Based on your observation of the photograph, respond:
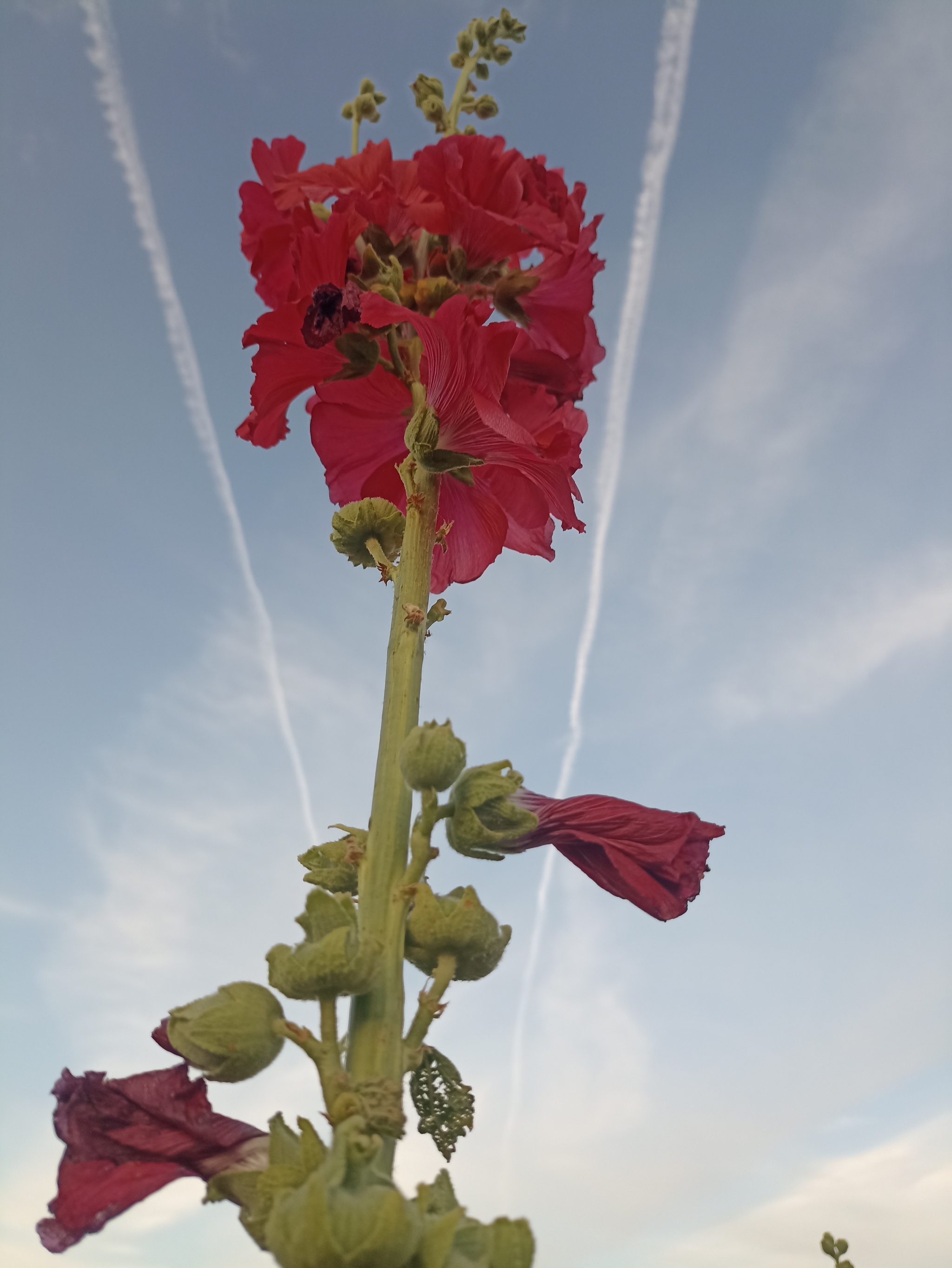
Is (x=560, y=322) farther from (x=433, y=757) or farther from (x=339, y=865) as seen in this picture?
(x=339, y=865)

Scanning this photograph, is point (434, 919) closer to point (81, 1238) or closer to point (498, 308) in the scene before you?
point (81, 1238)

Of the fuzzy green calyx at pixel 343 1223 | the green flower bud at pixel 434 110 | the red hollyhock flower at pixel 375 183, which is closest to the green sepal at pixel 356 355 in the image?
the red hollyhock flower at pixel 375 183

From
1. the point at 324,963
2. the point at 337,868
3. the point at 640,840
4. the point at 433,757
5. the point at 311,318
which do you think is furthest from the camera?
the point at 311,318

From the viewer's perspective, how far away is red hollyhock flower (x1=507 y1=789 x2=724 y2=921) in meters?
2.36

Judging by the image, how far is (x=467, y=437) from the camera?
2633mm

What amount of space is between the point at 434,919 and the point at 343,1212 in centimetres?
55

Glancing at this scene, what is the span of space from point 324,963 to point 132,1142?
67 cm

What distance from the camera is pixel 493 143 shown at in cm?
267

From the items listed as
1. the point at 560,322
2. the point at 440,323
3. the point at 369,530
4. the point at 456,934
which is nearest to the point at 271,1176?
the point at 456,934

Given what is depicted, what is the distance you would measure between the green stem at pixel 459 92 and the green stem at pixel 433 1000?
8.37ft

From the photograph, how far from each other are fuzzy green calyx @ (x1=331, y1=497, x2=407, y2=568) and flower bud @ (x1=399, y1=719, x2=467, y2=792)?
67cm

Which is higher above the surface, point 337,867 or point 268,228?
point 268,228

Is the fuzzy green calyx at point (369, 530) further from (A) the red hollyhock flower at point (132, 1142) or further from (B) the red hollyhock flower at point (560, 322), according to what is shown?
(A) the red hollyhock flower at point (132, 1142)

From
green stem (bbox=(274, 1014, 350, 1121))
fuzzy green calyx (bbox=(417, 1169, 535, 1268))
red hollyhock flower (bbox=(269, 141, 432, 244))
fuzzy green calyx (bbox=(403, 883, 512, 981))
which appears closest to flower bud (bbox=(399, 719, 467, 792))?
fuzzy green calyx (bbox=(403, 883, 512, 981))
